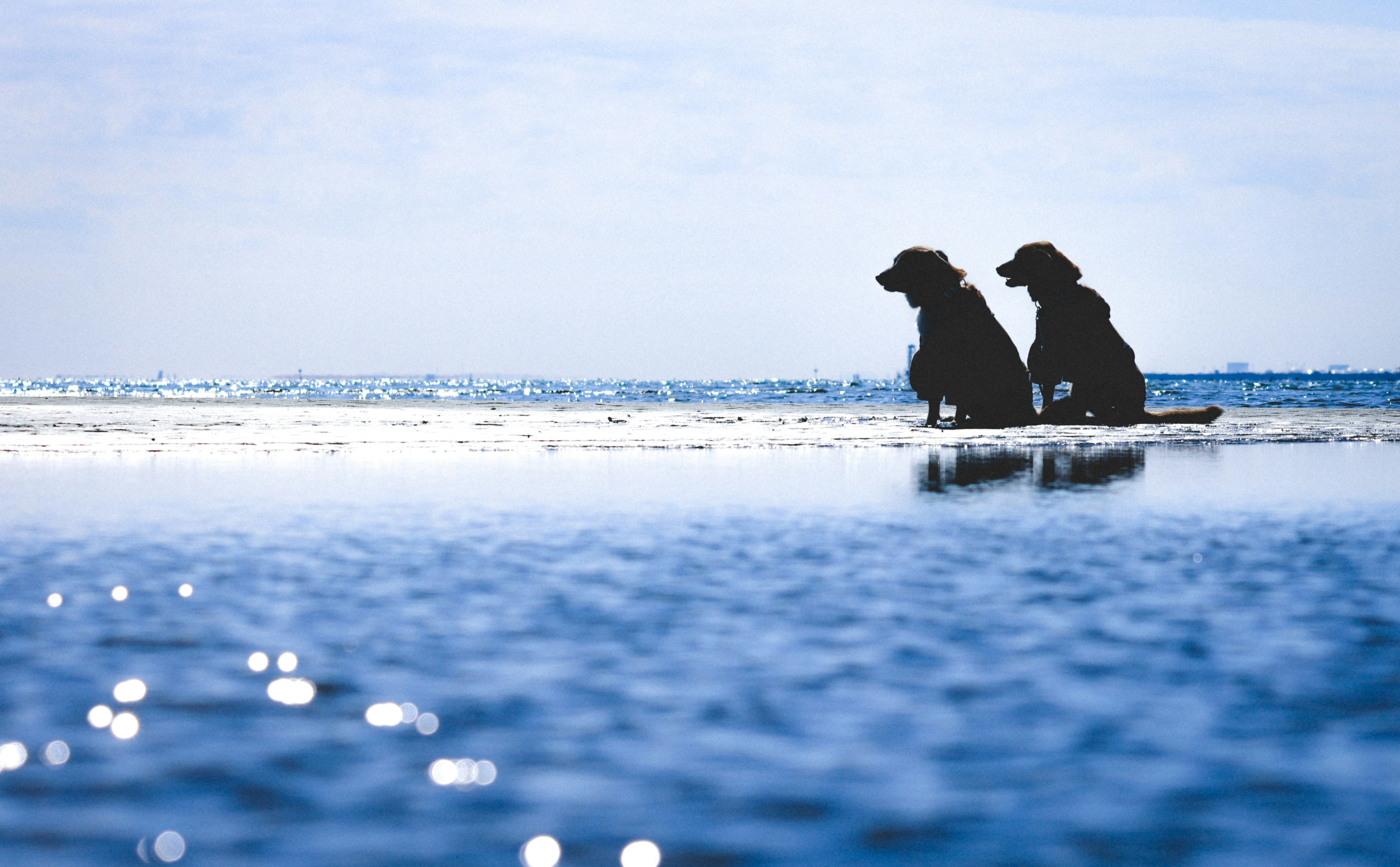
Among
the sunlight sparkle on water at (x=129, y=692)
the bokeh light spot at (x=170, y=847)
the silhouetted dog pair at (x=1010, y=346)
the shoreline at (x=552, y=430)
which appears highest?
the silhouetted dog pair at (x=1010, y=346)

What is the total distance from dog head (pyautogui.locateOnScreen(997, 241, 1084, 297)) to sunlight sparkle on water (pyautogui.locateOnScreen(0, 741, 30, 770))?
19991 mm

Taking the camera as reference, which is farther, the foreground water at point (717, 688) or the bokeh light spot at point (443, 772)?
the bokeh light spot at point (443, 772)

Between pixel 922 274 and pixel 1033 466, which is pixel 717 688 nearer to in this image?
pixel 1033 466

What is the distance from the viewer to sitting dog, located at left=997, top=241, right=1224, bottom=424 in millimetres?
21641

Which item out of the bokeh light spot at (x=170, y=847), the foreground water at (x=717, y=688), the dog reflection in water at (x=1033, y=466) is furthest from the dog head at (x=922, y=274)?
the bokeh light spot at (x=170, y=847)

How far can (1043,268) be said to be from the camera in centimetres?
2159

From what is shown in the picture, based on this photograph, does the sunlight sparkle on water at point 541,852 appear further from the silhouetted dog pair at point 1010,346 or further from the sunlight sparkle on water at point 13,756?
the silhouetted dog pair at point 1010,346

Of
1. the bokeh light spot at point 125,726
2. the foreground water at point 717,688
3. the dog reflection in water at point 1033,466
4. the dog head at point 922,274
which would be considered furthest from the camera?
the dog head at point 922,274

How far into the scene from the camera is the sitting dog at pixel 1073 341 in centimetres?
2164

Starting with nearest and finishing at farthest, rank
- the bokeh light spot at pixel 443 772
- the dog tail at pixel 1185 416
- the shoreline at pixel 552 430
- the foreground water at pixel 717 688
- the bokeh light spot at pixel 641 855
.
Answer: the bokeh light spot at pixel 641 855 < the foreground water at pixel 717 688 < the bokeh light spot at pixel 443 772 < the shoreline at pixel 552 430 < the dog tail at pixel 1185 416

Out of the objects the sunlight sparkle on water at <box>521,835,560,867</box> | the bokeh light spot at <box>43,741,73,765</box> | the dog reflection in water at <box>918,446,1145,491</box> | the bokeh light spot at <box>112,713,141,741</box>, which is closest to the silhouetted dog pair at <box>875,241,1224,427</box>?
the dog reflection in water at <box>918,446,1145,491</box>

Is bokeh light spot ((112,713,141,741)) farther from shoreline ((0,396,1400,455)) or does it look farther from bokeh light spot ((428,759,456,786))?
shoreline ((0,396,1400,455))

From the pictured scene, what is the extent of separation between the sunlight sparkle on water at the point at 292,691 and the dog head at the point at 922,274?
17.6 metres

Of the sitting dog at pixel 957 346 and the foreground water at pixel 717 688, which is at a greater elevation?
the sitting dog at pixel 957 346
